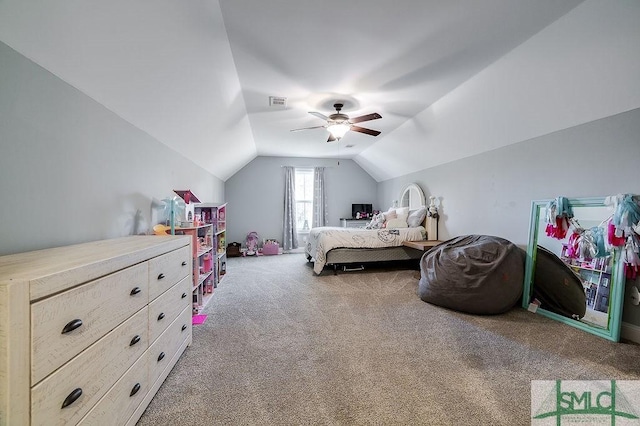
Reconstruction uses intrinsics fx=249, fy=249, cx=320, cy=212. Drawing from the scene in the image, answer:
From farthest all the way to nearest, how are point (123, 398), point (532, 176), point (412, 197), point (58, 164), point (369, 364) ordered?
point (412, 197)
point (532, 176)
point (369, 364)
point (58, 164)
point (123, 398)

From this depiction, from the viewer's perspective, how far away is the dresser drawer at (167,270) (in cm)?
143

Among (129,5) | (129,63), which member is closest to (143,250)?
(129,63)

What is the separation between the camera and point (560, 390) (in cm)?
150

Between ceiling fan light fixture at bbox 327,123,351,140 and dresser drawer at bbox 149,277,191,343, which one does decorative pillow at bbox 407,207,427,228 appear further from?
dresser drawer at bbox 149,277,191,343

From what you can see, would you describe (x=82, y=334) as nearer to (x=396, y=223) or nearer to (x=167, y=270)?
(x=167, y=270)


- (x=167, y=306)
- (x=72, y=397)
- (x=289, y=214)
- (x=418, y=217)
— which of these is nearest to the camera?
(x=72, y=397)

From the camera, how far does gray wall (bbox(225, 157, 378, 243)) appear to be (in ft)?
20.4

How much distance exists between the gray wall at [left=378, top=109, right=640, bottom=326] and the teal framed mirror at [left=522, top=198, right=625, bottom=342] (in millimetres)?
137

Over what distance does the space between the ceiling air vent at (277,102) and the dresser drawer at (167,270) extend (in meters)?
2.11

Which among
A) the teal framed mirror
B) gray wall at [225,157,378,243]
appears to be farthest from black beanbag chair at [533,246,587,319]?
gray wall at [225,157,378,243]

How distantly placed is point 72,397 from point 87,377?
75mm

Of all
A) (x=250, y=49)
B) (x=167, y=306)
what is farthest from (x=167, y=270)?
(x=250, y=49)

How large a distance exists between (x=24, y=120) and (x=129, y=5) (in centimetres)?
78

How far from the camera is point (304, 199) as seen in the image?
670 cm
